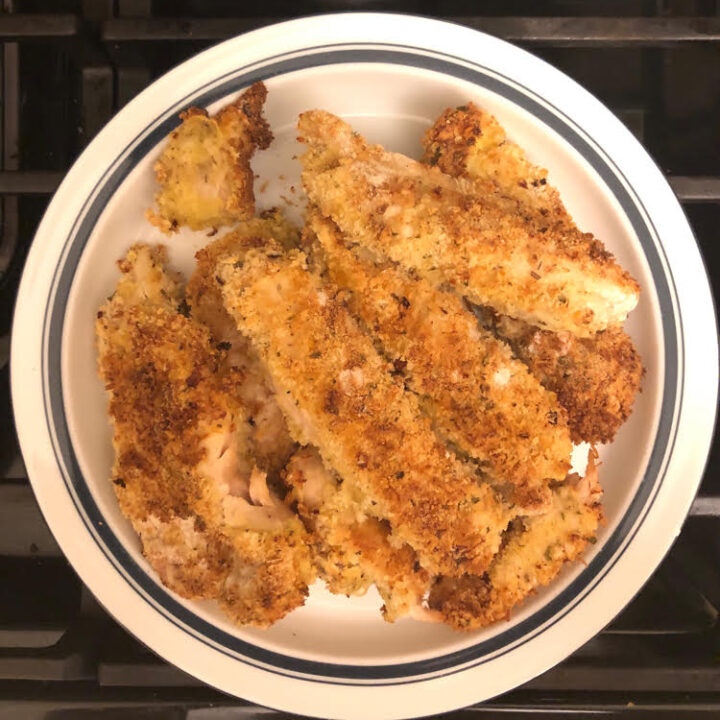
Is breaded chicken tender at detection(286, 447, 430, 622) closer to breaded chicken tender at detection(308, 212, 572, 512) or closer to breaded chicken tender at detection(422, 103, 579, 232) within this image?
breaded chicken tender at detection(308, 212, 572, 512)

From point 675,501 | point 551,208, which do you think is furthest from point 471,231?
point 675,501

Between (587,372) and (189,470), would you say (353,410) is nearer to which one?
(189,470)

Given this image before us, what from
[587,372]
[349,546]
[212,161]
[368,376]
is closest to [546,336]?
[587,372]

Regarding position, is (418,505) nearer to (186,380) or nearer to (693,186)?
(186,380)

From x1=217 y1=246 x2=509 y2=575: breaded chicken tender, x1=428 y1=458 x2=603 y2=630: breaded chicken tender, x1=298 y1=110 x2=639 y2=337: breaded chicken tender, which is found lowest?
x1=428 y1=458 x2=603 y2=630: breaded chicken tender

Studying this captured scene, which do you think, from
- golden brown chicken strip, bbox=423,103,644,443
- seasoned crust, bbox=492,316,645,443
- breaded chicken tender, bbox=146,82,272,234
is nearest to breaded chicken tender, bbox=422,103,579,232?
golden brown chicken strip, bbox=423,103,644,443

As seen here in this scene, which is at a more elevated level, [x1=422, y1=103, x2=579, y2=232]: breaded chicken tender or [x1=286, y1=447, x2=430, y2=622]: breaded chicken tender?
[x1=422, y1=103, x2=579, y2=232]: breaded chicken tender

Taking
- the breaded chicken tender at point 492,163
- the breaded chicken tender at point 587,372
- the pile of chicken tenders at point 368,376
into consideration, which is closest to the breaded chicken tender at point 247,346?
the pile of chicken tenders at point 368,376
